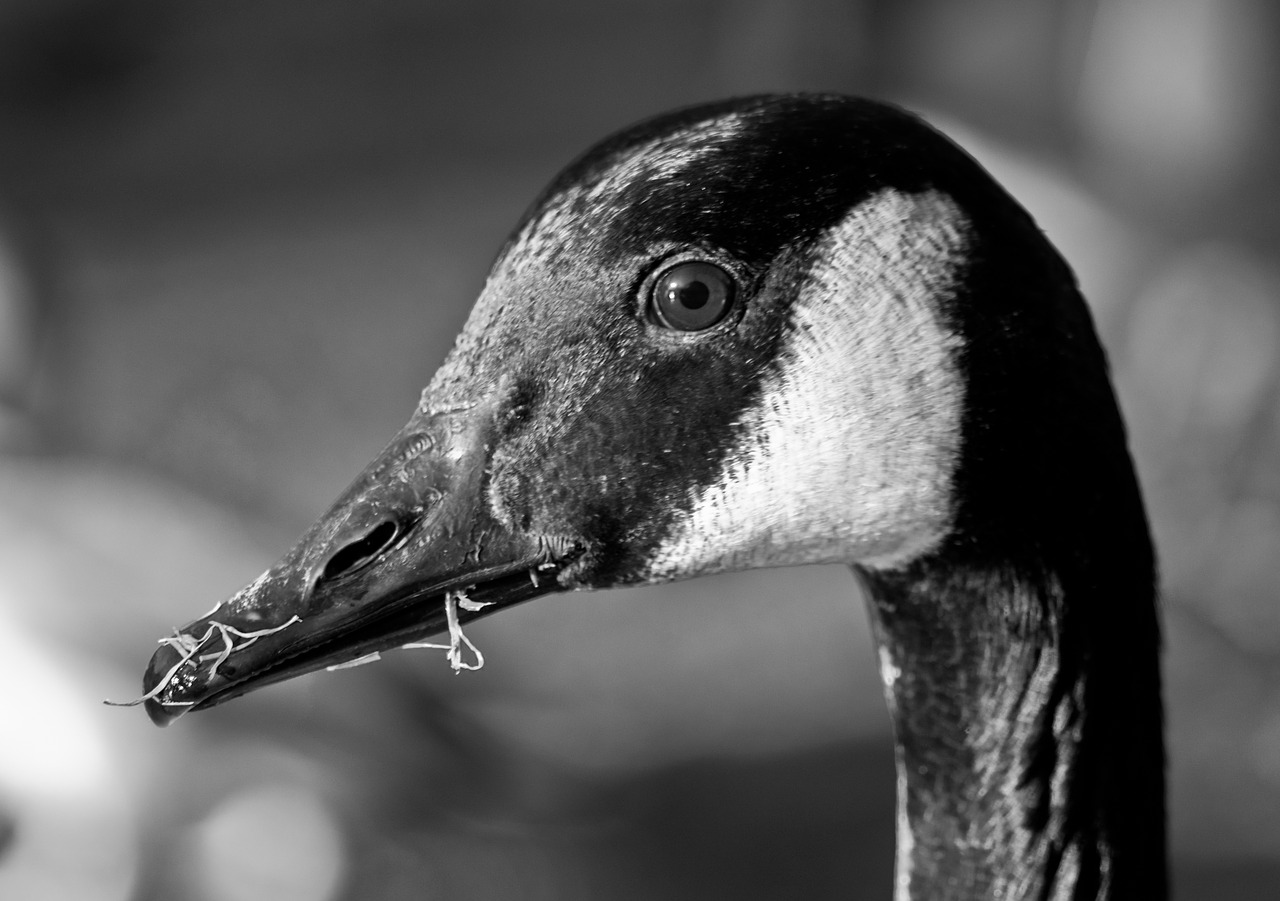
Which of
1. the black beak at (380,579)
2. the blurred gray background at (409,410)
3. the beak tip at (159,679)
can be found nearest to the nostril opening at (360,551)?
the black beak at (380,579)

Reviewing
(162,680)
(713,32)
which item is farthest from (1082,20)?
(162,680)

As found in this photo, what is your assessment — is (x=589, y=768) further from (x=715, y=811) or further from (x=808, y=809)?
(x=808, y=809)

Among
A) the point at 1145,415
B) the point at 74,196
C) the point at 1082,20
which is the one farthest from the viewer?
the point at 74,196

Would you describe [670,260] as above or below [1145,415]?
below

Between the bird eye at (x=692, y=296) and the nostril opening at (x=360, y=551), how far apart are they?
1.46 ft

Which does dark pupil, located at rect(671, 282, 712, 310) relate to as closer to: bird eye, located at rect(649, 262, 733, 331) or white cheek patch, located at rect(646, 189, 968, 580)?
bird eye, located at rect(649, 262, 733, 331)

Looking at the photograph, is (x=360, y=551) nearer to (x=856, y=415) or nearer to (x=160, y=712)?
(x=160, y=712)

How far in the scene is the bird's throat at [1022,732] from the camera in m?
1.84

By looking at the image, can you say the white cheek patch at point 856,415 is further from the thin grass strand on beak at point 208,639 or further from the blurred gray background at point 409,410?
the blurred gray background at point 409,410

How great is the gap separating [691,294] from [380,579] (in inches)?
21.3

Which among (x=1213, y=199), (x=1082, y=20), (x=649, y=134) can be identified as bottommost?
(x=649, y=134)

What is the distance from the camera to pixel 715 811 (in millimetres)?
5188

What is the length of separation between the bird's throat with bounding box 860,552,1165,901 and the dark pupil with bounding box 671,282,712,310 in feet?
1.63

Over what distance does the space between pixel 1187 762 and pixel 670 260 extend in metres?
4.52
